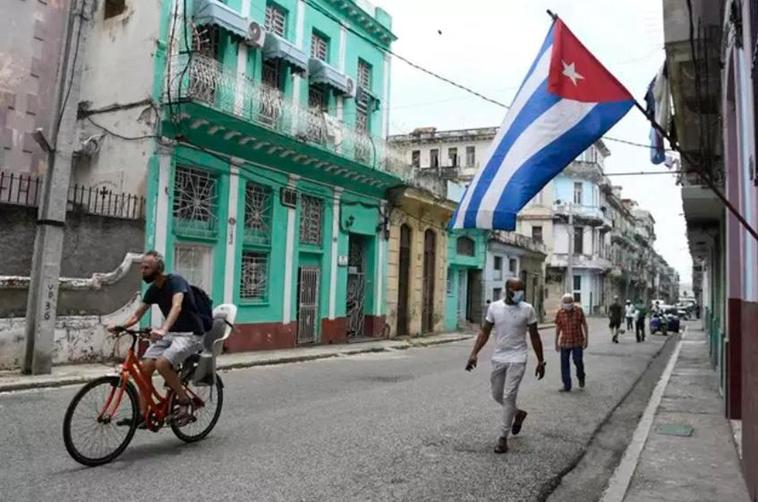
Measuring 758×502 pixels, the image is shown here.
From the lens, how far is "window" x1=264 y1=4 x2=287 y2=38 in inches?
698

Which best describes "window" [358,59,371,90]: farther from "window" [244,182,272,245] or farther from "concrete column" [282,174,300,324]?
"window" [244,182,272,245]

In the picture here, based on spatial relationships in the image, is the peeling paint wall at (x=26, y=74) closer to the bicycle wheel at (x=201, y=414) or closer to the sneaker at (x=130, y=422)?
the bicycle wheel at (x=201, y=414)

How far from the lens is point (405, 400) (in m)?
9.66

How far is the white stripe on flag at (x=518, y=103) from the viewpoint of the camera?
543cm

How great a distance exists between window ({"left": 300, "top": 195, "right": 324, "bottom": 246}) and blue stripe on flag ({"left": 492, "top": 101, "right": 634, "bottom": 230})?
1343 centimetres

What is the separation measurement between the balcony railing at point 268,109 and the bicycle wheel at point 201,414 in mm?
8722

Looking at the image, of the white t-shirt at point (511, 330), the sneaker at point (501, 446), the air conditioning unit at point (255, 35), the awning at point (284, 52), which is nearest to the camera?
the sneaker at point (501, 446)

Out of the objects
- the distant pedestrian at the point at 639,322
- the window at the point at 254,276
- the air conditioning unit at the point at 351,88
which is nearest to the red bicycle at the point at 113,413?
the window at the point at 254,276

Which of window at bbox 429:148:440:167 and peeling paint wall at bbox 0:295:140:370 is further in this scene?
window at bbox 429:148:440:167

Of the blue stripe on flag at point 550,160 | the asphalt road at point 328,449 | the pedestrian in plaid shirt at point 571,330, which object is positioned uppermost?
the blue stripe on flag at point 550,160

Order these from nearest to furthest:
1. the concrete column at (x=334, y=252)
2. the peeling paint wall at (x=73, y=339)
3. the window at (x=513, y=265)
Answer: the peeling paint wall at (x=73, y=339) < the concrete column at (x=334, y=252) < the window at (x=513, y=265)

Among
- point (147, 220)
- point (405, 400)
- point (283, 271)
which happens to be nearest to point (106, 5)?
point (147, 220)

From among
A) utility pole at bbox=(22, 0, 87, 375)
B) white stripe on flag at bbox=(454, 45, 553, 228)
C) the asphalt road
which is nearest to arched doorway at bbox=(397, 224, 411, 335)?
the asphalt road

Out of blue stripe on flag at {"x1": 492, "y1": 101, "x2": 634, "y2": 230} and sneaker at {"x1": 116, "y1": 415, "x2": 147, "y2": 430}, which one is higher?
blue stripe on flag at {"x1": 492, "y1": 101, "x2": 634, "y2": 230}
